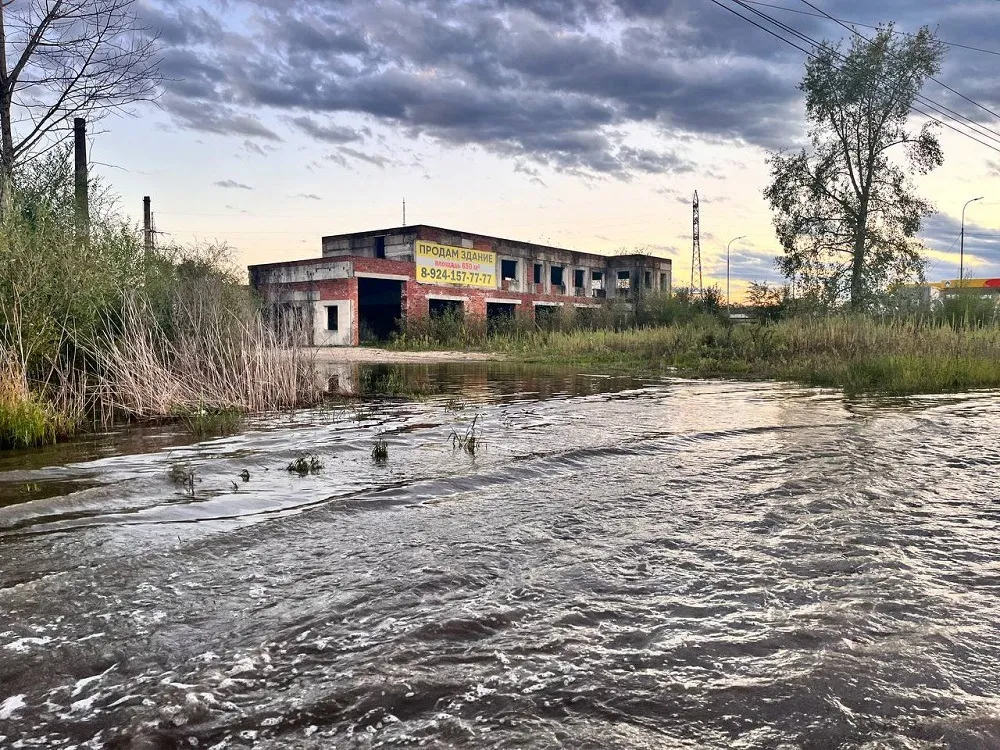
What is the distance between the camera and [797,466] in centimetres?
551

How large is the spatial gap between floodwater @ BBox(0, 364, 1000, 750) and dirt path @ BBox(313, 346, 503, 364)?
688 inches

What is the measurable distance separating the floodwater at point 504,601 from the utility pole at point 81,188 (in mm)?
4945

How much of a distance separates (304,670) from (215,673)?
0.29 meters

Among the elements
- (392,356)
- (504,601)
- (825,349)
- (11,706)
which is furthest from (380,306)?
(11,706)

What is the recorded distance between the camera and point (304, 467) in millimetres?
5457

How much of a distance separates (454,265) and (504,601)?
3421 cm

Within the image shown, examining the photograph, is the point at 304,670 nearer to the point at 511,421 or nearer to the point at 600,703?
the point at 600,703

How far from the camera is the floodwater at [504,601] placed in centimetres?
205

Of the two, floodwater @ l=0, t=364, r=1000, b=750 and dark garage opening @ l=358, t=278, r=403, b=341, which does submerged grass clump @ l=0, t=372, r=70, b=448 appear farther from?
dark garage opening @ l=358, t=278, r=403, b=341

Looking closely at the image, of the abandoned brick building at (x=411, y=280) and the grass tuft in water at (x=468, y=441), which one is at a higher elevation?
the abandoned brick building at (x=411, y=280)

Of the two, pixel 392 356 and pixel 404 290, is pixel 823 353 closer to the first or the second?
pixel 392 356

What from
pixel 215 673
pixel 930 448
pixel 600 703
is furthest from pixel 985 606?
pixel 930 448

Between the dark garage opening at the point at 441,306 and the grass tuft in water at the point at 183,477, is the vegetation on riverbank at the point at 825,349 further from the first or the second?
the grass tuft in water at the point at 183,477

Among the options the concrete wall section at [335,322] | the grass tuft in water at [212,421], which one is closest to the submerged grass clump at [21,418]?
the grass tuft in water at [212,421]
